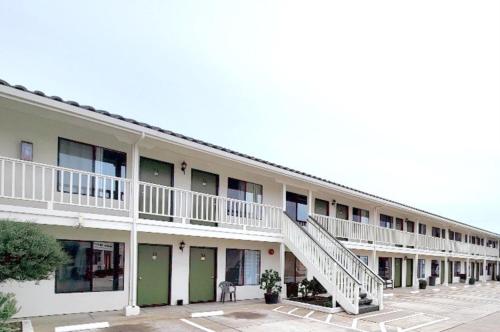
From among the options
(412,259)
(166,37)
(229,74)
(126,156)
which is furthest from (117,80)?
(412,259)

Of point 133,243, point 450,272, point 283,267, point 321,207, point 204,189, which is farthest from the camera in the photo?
point 450,272

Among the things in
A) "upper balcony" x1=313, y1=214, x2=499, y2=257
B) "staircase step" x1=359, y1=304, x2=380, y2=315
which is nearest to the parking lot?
"staircase step" x1=359, y1=304, x2=380, y2=315

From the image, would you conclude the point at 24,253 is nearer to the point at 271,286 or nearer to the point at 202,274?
the point at 202,274

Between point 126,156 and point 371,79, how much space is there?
11666 mm

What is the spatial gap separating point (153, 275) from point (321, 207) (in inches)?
395

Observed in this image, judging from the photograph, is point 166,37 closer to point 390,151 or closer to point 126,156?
point 126,156

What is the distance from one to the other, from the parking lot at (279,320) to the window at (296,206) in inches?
199

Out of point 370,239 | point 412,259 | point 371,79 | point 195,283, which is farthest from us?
point 412,259

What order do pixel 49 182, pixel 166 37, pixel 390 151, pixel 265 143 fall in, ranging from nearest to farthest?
pixel 49 182 → pixel 166 37 → pixel 390 151 → pixel 265 143

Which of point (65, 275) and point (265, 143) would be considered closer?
point (65, 275)

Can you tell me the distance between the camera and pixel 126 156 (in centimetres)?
1211

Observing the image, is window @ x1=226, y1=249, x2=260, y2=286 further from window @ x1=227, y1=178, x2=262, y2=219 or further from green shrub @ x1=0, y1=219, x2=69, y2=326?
green shrub @ x1=0, y1=219, x2=69, y2=326

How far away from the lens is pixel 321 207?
20.2m

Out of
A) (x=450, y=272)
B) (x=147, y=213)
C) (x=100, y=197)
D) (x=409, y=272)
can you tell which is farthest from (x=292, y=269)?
(x=450, y=272)
